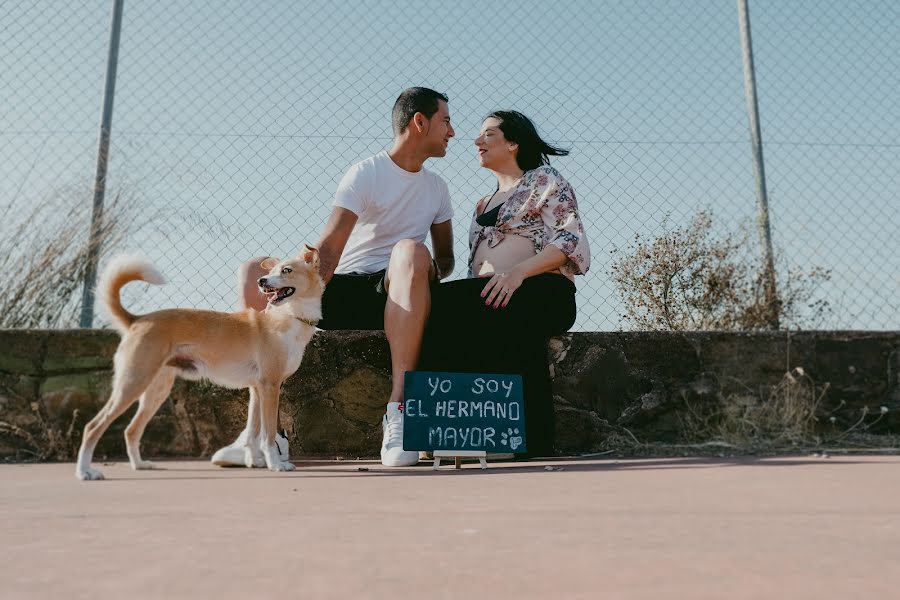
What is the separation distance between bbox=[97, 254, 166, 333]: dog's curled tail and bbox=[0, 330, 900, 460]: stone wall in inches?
26.6

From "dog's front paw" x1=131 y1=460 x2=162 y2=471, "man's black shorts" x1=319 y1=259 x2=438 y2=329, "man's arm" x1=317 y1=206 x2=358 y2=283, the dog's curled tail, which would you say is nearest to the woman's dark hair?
"man's black shorts" x1=319 y1=259 x2=438 y2=329

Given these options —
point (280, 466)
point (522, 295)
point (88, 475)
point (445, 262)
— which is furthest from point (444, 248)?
point (88, 475)

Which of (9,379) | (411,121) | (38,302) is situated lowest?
(9,379)

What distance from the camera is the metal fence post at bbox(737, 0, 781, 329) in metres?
3.91

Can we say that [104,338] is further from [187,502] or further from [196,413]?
[187,502]

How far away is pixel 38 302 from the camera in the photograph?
395 cm

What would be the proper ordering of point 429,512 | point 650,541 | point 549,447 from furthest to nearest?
point 549,447, point 429,512, point 650,541

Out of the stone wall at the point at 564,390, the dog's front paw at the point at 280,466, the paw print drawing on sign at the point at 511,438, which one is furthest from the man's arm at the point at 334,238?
the paw print drawing on sign at the point at 511,438

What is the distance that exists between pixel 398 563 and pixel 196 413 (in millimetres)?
2584

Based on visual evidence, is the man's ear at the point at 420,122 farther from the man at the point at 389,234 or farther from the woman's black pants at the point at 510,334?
the woman's black pants at the point at 510,334

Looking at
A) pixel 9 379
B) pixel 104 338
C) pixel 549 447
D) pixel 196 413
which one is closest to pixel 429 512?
pixel 549 447

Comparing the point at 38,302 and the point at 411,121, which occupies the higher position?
the point at 411,121

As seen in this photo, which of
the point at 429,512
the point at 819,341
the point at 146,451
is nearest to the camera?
the point at 429,512

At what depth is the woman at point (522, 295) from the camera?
3.29 metres
